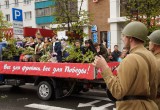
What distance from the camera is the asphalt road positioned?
8.70m

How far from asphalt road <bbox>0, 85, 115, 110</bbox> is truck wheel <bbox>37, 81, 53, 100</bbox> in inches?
6.8

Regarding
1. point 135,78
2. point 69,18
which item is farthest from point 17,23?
point 135,78

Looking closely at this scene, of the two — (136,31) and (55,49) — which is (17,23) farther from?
(136,31)

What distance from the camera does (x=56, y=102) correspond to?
9.38 m

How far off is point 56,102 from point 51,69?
1.06 m

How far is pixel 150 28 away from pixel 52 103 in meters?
4.72

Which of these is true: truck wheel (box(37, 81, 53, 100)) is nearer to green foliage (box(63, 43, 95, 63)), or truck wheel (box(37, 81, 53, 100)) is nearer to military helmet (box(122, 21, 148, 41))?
green foliage (box(63, 43, 95, 63))

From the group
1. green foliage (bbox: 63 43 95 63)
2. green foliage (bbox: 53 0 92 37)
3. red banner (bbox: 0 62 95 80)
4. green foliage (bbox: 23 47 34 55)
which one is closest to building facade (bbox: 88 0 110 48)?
green foliage (bbox: 53 0 92 37)

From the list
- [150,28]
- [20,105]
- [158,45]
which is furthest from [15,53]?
[158,45]

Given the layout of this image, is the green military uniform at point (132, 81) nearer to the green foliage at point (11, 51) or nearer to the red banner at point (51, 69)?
the red banner at point (51, 69)

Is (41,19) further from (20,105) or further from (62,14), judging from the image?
(20,105)

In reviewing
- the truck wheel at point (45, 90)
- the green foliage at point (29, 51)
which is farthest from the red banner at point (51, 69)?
the green foliage at point (29, 51)

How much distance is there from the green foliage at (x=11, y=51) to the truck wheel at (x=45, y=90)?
7.91ft

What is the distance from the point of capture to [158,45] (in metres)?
4.05
